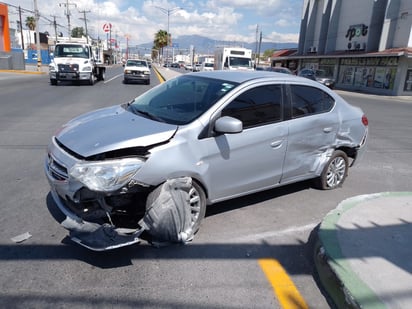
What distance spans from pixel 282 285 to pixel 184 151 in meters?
1.51

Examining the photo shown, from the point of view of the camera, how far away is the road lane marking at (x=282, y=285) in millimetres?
2697

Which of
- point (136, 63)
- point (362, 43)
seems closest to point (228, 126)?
point (136, 63)

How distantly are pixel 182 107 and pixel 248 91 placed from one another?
2.62 feet

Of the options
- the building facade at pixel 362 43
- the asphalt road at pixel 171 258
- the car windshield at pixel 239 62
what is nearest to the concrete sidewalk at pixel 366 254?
the asphalt road at pixel 171 258

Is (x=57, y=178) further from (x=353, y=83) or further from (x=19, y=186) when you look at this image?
(x=353, y=83)

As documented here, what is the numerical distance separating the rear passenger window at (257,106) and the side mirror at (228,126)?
222 millimetres

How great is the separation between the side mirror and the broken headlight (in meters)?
0.98

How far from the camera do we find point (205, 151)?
349 cm

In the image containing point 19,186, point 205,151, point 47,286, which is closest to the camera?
point 47,286

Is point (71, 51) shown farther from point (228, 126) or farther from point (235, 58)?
point (228, 126)

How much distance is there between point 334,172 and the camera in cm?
511

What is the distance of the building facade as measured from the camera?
91.5ft

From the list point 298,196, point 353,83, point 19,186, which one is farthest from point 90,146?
point 353,83

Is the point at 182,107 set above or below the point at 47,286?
above
